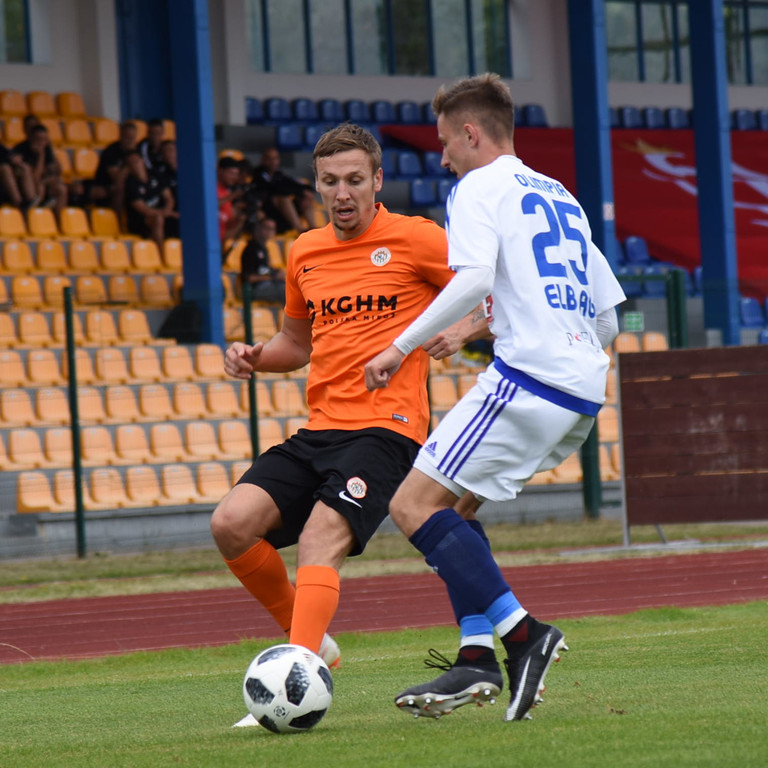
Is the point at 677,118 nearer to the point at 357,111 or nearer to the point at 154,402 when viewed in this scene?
the point at 357,111

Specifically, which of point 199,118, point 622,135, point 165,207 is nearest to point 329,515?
point 199,118

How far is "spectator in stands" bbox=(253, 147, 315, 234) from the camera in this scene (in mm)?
21234

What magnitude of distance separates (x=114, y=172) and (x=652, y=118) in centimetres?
1480

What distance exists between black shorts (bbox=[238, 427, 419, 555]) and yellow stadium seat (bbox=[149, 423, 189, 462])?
10.4m

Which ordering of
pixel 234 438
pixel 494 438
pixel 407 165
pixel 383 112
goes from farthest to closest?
pixel 383 112
pixel 407 165
pixel 234 438
pixel 494 438

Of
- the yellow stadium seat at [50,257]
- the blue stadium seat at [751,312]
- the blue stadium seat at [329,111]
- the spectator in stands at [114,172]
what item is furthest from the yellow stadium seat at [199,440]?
the blue stadium seat at [329,111]

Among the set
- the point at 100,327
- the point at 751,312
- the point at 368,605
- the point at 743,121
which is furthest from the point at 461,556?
the point at 743,121

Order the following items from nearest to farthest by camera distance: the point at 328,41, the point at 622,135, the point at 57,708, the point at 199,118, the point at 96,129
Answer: the point at 57,708
the point at 199,118
the point at 96,129
the point at 328,41
the point at 622,135

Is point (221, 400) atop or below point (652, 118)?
below

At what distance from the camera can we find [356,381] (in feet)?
18.2

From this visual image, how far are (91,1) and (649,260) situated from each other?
34.2 feet

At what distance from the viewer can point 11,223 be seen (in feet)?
62.2

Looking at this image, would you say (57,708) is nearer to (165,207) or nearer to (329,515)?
(329,515)

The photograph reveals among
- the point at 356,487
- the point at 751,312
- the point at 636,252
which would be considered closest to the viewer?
the point at 356,487
